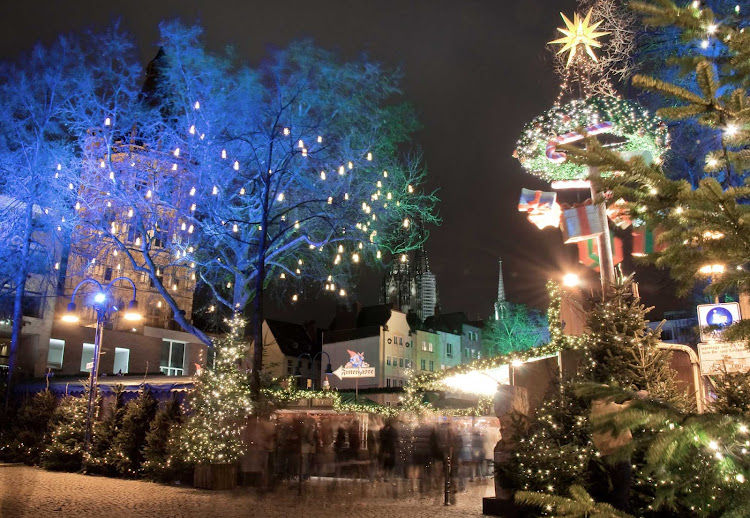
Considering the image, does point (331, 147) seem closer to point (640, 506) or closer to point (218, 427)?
point (218, 427)

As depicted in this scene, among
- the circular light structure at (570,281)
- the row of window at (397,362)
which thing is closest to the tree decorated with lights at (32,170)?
the circular light structure at (570,281)

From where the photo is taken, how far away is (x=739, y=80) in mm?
3479

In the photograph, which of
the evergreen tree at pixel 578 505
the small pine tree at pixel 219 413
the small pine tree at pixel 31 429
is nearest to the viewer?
the evergreen tree at pixel 578 505

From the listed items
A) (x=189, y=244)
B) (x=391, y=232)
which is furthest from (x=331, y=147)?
(x=189, y=244)

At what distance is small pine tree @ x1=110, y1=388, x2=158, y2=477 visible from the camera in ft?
54.9

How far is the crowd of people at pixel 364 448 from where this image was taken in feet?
51.4

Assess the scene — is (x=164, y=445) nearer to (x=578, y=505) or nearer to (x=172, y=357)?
(x=578, y=505)

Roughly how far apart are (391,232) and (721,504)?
60.5ft

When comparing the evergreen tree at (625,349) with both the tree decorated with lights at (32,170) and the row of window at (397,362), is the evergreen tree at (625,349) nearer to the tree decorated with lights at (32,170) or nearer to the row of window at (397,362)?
the tree decorated with lights at (32,170)

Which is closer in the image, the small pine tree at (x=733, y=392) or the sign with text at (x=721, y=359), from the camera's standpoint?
the small pine tree at (x=733, y=392)

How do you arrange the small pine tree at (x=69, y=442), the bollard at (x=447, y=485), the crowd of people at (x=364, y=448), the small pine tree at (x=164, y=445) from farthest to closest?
the small pine tree at (x=69, y=442)
the crowd of people at (x=364, y=448)
the small pine tree at (x=164, y=445)
the bollard at (x=447, y=485)

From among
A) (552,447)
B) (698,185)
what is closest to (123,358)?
(552,447)

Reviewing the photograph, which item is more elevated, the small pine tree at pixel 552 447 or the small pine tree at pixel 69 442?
the small pine tree at pixel 552 447

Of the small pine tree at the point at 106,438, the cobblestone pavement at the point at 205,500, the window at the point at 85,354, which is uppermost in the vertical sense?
the window at the point at 85,354
